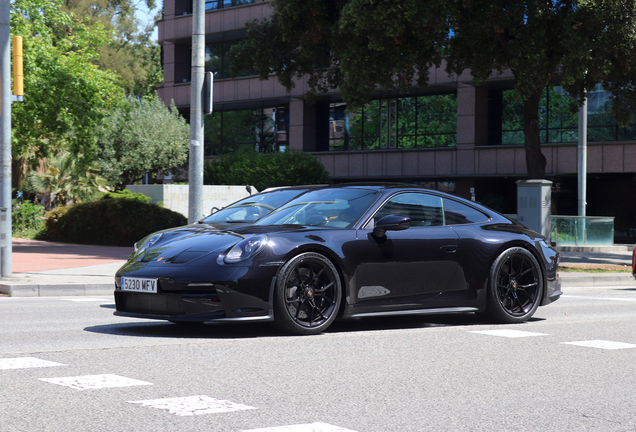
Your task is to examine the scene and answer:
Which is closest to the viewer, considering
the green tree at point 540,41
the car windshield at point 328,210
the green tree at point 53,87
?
the car windshield at point 328,210

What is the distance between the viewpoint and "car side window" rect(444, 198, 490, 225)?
8.66 metres

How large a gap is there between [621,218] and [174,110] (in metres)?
22.8

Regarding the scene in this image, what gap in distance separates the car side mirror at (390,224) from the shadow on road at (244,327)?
101cm

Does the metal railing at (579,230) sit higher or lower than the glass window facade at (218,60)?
lower

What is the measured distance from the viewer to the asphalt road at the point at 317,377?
4.46 metres

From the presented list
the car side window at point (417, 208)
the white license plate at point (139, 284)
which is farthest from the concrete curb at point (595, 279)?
the white license plate at point (139, 284)

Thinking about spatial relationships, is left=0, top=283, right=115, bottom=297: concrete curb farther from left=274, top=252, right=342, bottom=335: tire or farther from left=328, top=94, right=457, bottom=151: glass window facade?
left=328, top=94, right=457, bottom=151: glass window facade

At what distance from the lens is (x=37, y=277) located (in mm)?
13805

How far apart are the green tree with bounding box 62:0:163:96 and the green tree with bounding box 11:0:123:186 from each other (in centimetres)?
3926

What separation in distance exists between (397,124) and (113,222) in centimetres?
2005

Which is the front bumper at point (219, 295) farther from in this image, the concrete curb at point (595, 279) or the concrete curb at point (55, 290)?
the concrete curb at point (595, 279)

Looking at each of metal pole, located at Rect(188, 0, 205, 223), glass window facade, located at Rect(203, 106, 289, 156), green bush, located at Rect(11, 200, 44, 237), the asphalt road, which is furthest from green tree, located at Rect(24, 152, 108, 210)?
the asphalt road

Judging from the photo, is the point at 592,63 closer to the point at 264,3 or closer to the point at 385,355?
the point at 385,355

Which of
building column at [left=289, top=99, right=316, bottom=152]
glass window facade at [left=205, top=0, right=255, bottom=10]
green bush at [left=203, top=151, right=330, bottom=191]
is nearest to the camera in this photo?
green bush at [left=203, top=151, right=330, bottom=191]
